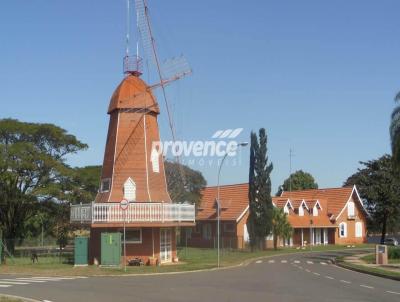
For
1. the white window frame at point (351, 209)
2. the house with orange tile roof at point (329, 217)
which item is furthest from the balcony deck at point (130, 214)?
the white window frame at point (351, 209)

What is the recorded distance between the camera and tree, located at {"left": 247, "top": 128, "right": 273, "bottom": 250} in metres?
57.9

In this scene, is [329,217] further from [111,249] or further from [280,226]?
[111,249]

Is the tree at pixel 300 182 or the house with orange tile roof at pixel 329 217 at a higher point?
the tree at pixel 300 182

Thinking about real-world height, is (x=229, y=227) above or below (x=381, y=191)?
below

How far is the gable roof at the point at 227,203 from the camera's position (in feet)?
214

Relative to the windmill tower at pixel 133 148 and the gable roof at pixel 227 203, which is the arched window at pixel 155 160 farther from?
the gable roof at pixel 227 203

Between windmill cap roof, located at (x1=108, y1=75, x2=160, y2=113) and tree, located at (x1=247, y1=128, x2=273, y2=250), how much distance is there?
848 inches

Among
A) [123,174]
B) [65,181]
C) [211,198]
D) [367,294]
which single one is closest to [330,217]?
[211,198]

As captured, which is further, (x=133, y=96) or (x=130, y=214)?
(x=133, y=96)

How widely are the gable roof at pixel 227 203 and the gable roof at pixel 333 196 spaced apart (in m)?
13.7

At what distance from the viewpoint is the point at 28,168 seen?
46.1 m

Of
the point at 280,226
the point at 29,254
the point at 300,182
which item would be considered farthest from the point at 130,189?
the point at 300,182

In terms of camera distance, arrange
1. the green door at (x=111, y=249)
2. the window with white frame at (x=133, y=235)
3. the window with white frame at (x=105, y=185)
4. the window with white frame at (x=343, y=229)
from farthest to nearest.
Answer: the window with white frame at (x=343, y=229), the window with white frame at (x=105, y=185), the window with white frame at (x=133, y=235), the green door at (x=111, y=249)

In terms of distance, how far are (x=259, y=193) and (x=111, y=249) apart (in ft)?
87.7
